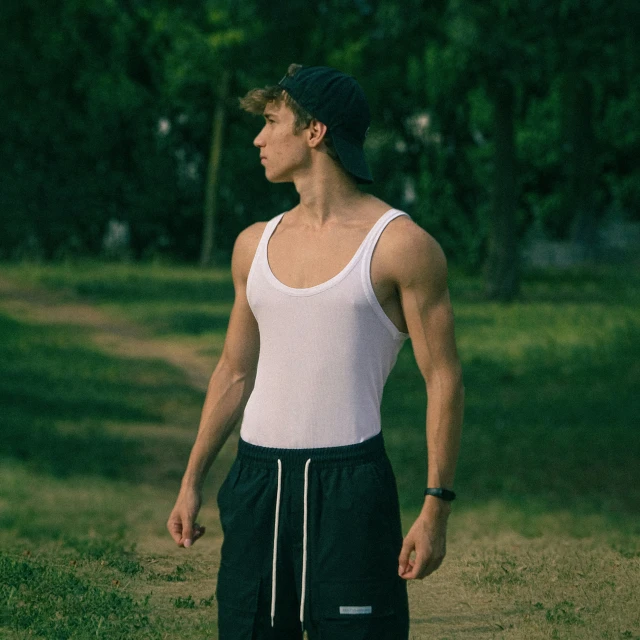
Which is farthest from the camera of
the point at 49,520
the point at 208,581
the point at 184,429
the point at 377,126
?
the point at 377,126

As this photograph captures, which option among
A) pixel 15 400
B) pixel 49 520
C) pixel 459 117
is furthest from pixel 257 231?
pixel 459 117

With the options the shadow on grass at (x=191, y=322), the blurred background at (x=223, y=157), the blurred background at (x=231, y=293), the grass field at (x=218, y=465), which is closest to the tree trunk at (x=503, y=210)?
the blurred background at (x=231, y=293)

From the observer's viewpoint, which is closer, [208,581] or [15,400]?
[208,581]

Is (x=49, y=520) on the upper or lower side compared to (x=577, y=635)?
lower

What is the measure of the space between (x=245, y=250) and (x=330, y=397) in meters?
0.47

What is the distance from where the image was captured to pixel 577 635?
15.7 feet

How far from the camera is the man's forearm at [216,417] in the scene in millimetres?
3547

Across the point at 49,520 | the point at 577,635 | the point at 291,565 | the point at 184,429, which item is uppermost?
the point at 291,565

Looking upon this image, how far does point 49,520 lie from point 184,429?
3817mm

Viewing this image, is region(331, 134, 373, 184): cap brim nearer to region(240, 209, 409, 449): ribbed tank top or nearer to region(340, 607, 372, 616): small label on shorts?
region(240, 209, 409, 449): ribbed tank top

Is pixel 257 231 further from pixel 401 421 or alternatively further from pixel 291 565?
pixel 401 421

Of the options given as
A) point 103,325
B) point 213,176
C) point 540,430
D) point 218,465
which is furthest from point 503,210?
→ point 218,465

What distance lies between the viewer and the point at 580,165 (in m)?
35.0

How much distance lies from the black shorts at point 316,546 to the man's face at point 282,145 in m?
0.71
